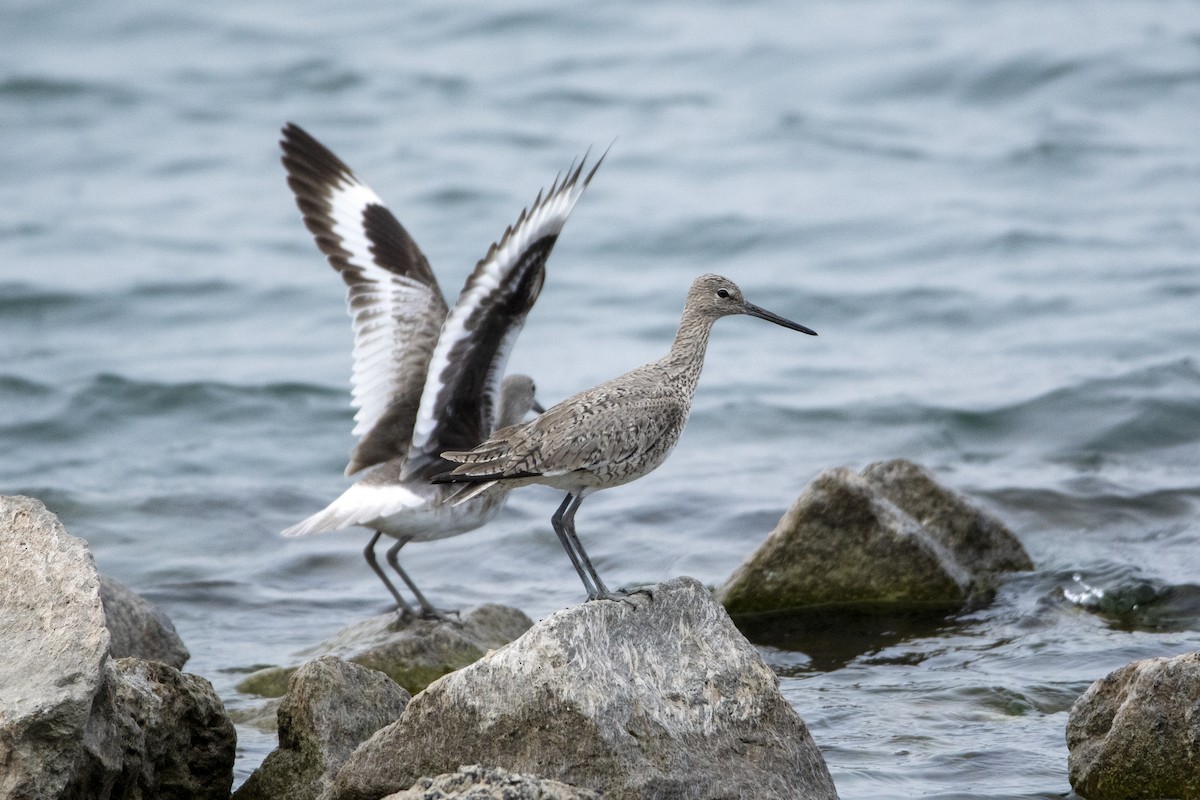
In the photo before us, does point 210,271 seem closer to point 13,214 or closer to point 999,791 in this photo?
point 13,214

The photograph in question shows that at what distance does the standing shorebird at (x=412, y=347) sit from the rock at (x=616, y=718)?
1.98 m

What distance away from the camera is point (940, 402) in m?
12.7

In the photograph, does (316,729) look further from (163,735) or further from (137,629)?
(137,629)

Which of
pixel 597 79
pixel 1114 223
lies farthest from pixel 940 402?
pixel 597 79

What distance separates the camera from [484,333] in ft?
24.0

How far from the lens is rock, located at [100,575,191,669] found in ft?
23.6

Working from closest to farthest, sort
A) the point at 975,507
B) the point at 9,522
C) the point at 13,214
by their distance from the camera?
the point at 9,522 < the point at 975,507 < the point at 13,214

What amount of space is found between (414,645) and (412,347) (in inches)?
60.5

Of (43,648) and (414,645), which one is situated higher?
(43,648)

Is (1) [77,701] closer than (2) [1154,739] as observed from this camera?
Yes

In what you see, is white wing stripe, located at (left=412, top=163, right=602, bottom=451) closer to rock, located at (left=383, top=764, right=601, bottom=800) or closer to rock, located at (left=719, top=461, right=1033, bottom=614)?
rock, located at (left=719, top=461, right=1033, bottom=614)

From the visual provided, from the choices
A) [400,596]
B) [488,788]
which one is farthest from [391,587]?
[488,788]

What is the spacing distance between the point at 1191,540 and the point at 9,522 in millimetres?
6655

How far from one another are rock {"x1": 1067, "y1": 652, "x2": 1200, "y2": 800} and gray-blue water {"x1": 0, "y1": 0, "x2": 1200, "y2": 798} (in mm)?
363
